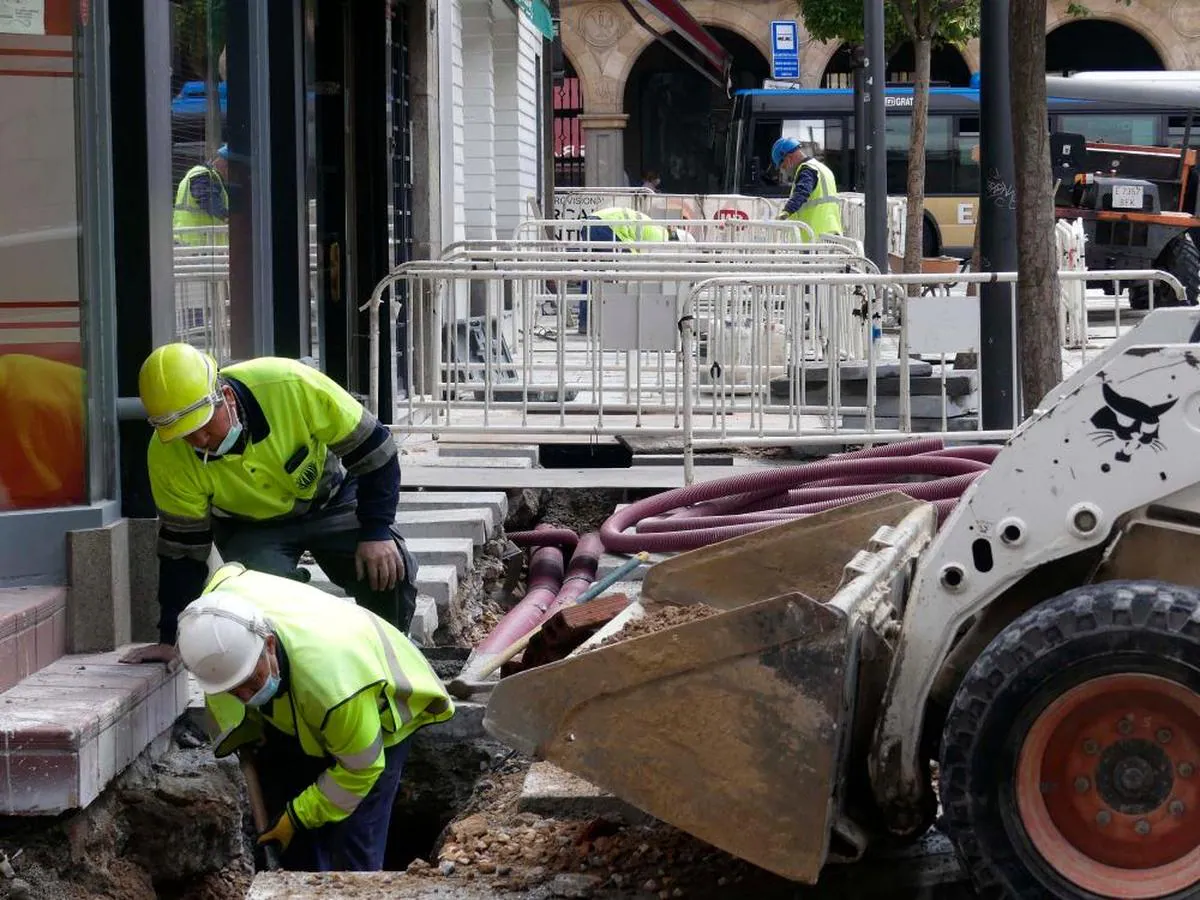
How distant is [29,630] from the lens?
5023mm

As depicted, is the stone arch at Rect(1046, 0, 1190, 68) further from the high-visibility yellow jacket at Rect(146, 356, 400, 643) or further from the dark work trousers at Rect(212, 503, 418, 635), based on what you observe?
the high-visibility yellow jacket at Rect(146, 356, 400, 643)

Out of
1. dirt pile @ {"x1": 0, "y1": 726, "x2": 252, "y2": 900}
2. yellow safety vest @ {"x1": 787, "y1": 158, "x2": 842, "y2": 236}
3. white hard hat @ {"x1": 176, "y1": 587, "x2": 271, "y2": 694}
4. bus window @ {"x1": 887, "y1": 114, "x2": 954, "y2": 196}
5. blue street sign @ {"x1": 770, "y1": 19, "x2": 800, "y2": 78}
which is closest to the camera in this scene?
white hard hat @ {"x1": 176, "y1": 587, "x2": 271, "y2": 694}

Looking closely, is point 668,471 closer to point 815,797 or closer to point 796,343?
point 796,343

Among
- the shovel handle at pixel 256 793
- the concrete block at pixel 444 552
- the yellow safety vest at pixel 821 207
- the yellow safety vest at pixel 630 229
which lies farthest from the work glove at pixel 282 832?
the yellow safety vest at pixel 821 207

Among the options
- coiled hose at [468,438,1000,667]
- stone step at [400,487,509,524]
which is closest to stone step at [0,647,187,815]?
coiled hose at [468,438,1000,667]

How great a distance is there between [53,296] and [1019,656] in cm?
309

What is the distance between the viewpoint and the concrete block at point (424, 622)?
21.3ft

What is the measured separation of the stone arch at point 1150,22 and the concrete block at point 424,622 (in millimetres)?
32766

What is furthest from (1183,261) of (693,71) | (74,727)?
(74,727)

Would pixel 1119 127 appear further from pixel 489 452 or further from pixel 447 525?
pixel 447 525

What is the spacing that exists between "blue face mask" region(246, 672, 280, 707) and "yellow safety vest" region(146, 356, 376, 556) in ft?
3.14

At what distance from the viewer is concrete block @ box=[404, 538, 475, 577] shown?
24.2ft

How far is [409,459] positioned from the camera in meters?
9.59

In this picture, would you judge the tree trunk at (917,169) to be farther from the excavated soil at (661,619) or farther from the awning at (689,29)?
the excavated soil at (661,619)
